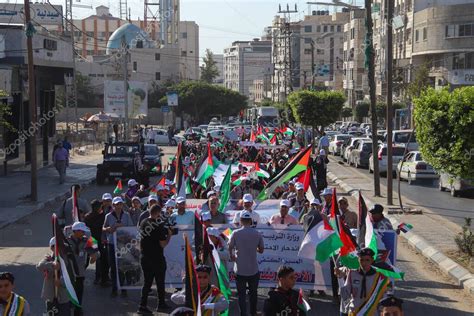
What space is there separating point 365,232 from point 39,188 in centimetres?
2174

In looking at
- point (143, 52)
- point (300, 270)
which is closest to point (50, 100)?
point (300, 270)

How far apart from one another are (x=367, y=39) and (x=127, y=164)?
12280mm

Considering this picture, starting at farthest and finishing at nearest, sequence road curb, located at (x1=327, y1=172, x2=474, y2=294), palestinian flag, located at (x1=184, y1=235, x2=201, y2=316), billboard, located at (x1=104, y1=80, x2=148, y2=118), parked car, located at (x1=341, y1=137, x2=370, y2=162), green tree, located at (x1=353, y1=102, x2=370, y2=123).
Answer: green tree, located at (x1=353, y1=102, x2=370, y2=123), billboard, located at (x1=104, y1=80, x2=148, y2=118), parked car, located at (x1=341, y1=137, x2=370, y2=162), road curb, located at (x1=327, y1=172, x2=474, y2=294), palestinian flag, located at (x1=184, y1=235, x2=201, y2=316)

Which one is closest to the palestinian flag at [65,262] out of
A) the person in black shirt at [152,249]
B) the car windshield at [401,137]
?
the person in black shirt at [152,249]

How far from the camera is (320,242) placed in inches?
440

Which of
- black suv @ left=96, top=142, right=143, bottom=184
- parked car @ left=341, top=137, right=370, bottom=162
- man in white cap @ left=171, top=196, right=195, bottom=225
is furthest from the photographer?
parked car @ left=341, top=137, right=370, bottom=162

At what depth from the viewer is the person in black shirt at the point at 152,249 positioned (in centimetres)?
1109

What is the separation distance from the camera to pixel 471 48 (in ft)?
192

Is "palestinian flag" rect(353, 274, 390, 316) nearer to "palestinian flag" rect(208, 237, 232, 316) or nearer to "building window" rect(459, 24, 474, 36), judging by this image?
"palestinian flag" rect(208, 237, 232, 316)

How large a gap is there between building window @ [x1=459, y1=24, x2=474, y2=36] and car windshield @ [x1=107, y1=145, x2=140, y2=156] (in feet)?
108

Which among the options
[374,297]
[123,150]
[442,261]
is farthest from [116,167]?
[374,297]

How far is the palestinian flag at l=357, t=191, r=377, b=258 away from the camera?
34.0ft

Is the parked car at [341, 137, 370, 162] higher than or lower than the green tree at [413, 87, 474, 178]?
lower

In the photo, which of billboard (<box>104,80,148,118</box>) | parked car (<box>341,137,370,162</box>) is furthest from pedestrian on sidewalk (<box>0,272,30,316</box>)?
billboard (<box>104,80,148,118</box>)
